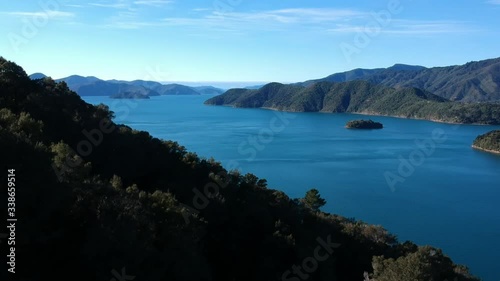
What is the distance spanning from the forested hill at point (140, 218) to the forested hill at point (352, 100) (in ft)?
294

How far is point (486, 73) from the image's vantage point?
18400 cm

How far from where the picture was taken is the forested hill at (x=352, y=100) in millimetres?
100250

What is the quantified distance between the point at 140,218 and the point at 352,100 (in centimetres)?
12267

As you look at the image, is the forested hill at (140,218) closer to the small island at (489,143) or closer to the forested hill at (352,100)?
the small island at (489,143)

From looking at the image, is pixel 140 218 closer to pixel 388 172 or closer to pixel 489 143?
pixel 388 172

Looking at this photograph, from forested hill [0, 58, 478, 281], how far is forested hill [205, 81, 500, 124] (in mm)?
89520

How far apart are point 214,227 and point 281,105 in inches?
4533

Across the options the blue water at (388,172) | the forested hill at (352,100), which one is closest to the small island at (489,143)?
the blue water at (388,172)

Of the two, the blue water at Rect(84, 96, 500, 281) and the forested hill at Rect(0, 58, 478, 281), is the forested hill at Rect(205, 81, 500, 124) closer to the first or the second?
the blue water at Rect(84, 96, 500, 281)

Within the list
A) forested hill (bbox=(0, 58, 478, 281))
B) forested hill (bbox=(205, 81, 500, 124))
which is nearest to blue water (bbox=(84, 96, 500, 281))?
forested hill (bbox=(0, 58, 478, 281))

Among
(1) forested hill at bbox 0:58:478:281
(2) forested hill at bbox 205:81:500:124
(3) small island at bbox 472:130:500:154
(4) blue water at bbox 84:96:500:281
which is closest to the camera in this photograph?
(1) forested hill at bbox 0:58:478:281

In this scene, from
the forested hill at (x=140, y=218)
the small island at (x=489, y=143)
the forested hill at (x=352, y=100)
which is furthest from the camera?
the forested hill at (x=352, y=100)

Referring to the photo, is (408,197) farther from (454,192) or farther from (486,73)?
(486,73)

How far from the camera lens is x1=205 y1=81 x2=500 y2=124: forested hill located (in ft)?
329
